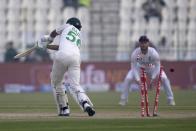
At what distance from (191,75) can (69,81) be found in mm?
26224

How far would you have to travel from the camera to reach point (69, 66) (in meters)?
17.4

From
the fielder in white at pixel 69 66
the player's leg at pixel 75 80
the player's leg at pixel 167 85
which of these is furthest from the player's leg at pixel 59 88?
the player's leg at pixel 167 85

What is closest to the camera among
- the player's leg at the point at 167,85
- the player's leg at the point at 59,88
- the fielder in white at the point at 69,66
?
the fielder in white at the point at 69,66

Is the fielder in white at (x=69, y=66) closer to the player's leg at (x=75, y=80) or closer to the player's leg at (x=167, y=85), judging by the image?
the player's leg at (x=75, y=80)

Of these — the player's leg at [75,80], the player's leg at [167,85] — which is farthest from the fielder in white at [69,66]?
the player's leg at [167,85]

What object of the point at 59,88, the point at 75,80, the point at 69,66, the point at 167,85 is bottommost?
the point at 167,85

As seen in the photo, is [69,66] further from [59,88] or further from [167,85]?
[167,85]

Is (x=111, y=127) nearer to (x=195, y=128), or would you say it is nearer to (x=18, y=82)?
(x=195, y=128)

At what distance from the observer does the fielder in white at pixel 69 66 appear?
1728 centimetres

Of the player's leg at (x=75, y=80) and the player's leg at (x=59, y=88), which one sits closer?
the player's leg at (x=75, y=80)

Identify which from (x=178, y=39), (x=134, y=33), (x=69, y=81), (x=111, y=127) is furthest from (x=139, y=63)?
(x=134, y=33)

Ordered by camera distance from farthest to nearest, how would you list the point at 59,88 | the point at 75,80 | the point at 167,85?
the point at 167,85, the point at 59,88, the point at 75,80

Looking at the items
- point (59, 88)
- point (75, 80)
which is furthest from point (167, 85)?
point (75, 80)

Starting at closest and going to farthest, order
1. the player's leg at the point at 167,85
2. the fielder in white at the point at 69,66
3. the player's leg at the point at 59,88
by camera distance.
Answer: the fielder in white at the point at 69,66 → the player's leg at the point at 59,88 → the player's leg at the point at 167,85
